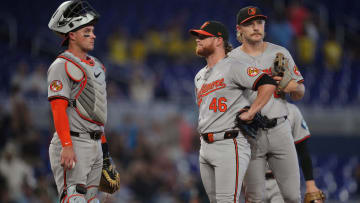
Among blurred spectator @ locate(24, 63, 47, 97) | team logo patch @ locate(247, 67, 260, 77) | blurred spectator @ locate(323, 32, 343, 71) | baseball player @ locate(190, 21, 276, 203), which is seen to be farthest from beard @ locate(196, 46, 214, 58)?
blurred spectator @ locate(323, 32, 343, 71)

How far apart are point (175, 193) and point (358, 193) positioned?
293 centimetres

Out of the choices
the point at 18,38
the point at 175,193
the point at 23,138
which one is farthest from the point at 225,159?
the point at 18,38

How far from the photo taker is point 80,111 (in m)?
4.09

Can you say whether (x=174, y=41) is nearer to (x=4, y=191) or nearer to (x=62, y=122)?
(x=4, y=191)

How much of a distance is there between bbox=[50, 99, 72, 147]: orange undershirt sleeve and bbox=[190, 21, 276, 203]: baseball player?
102 cm

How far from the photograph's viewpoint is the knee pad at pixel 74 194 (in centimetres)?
393

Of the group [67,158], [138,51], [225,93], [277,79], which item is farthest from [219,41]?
[138,51]

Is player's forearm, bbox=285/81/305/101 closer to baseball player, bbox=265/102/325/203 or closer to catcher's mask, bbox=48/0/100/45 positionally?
baseball player, bbox=265/102/325/203

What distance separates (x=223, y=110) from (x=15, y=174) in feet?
18.2

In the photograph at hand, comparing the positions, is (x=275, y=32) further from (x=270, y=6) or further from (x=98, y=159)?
(x=98, y=159)

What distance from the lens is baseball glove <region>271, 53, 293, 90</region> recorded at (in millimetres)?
4340

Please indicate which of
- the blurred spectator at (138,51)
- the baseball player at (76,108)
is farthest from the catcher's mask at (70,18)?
the blurred spectator at (138,51)

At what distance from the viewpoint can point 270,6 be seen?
568 inches

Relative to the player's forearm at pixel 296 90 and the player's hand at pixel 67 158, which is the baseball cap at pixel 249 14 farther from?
the player's hand at pixel 67 158
